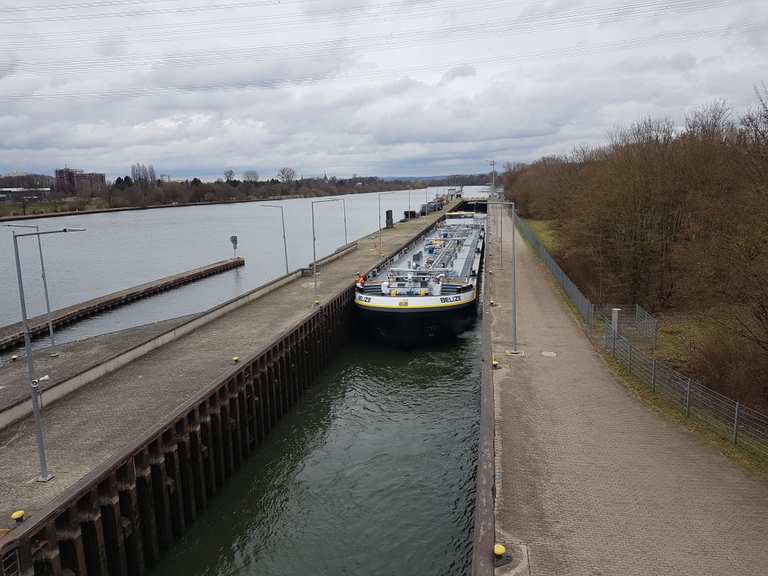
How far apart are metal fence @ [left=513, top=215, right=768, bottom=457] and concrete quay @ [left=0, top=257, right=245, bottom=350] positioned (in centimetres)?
2200

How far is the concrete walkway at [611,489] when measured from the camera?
9945 millimetres

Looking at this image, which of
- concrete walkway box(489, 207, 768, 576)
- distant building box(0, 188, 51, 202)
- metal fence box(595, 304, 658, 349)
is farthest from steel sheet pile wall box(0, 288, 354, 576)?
distant building box(0, 188, 51, 202)

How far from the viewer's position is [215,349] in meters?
21.5

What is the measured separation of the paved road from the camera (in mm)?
12312

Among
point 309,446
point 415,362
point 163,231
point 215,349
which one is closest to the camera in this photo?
point 309,446

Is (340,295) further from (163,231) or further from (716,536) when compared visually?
(163,231)

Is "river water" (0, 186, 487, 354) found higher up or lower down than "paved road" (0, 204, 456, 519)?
lower down

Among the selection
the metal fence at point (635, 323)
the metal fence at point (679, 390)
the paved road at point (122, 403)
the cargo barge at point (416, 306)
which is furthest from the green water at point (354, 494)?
the metal fence at point (635, 323)

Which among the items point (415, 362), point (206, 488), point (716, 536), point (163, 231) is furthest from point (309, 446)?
point (163, 231)

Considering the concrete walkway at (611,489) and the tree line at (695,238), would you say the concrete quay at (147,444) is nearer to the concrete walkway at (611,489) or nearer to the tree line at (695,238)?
the concrete walkway at (611,489)

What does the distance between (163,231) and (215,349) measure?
90.1 meters

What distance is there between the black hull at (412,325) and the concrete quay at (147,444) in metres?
4.71

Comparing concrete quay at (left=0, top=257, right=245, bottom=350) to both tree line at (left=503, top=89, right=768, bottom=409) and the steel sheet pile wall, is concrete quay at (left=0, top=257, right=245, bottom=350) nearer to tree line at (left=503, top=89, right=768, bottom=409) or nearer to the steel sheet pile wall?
the steel sheet pile wall

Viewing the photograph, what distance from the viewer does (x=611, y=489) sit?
12211 mm
